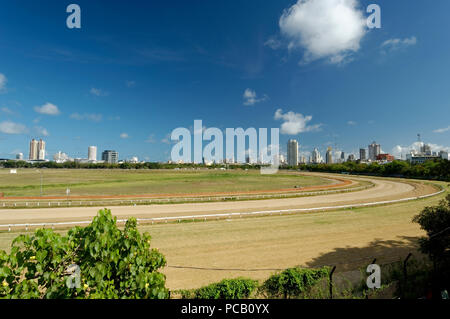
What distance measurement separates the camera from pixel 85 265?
3.35 metres

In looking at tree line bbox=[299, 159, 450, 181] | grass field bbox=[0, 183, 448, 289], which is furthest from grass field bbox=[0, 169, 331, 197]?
tree line bbox=[299, 159, 450, 181]

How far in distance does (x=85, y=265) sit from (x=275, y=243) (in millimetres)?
12525

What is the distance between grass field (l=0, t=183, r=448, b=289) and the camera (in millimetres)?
10727

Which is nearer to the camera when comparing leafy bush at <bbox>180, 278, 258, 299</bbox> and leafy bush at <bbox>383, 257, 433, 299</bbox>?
leafy bush at <bbox>180, 278, 258, 299</bbox>

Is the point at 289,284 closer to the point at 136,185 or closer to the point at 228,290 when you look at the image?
the point at 228,290

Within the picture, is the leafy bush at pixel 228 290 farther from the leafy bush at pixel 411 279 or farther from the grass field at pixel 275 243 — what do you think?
the leafy bush at pixel 411 279

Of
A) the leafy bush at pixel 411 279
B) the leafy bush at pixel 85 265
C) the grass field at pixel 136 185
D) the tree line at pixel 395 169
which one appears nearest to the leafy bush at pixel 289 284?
the leafy bush at pixel 411 279

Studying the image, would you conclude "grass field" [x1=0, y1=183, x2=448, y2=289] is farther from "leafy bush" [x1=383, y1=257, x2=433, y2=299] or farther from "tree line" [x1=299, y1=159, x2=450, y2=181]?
"tree line" [x1=299, y1=159, x2=450, y2=181]

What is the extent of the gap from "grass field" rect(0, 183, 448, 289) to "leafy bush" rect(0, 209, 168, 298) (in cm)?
647

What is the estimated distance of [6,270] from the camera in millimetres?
2770

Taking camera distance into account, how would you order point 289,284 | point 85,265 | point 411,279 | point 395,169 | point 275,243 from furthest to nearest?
point 395,169
point 275,243
point 411,279
point 289,284
point 85,265

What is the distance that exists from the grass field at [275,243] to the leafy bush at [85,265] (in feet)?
21.2

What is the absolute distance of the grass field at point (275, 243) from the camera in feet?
35.2

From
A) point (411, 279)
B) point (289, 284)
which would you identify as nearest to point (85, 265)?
point (289, 284)
